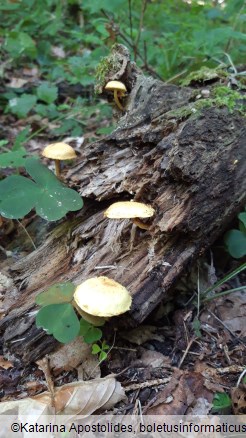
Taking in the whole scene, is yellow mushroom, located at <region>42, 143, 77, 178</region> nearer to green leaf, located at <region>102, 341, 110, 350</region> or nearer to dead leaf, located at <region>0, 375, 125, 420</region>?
green leaf, located at <region>102, 341, 110, 350</region>

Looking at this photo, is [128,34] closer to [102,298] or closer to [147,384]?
[102,298]

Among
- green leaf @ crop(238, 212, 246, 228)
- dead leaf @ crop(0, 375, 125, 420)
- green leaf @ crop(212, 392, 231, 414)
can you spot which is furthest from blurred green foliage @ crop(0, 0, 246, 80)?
dead leaf @ crop(0, 375, 125, 420)

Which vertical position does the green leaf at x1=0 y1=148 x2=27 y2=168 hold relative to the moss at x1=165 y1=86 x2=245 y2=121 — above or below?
below

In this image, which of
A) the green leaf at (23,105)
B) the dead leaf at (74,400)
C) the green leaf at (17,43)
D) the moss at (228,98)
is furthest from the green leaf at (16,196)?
the green leaf at (17,43)

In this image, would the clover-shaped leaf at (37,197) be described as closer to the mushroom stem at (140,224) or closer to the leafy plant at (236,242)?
the mushroom stem at (140,224)

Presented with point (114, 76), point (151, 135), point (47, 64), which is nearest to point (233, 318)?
point (151, 135)

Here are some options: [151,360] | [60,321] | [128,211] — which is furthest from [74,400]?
[128,211]
